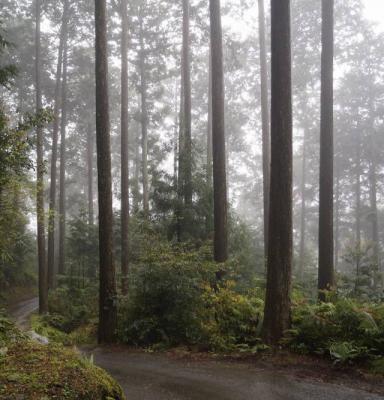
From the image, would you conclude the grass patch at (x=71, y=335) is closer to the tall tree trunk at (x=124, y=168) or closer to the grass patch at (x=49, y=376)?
the tall tree trunk at (x=124, y=168)

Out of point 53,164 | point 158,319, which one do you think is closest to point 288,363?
point 158,319

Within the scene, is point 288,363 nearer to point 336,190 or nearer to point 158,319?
point 158,319

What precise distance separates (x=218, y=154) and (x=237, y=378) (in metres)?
7.88

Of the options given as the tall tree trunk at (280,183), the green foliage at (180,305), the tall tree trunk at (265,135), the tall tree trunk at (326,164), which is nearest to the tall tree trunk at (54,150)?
the tall tree trunk at (265,135)

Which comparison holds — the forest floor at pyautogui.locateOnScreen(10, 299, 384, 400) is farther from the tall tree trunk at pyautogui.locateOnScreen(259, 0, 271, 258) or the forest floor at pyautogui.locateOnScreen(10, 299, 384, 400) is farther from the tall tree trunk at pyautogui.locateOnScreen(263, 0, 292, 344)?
the tall tree trunk at pyautogui.locateOnScreen(259, 0, 271, 258)

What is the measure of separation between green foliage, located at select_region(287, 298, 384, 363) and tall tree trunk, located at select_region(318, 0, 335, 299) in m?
2.56

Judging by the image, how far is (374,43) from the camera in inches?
1084

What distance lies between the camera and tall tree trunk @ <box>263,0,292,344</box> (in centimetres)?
870

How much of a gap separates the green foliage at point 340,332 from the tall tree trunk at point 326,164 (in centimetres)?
256

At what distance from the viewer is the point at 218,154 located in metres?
13.2

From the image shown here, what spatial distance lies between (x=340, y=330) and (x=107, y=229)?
279 inches

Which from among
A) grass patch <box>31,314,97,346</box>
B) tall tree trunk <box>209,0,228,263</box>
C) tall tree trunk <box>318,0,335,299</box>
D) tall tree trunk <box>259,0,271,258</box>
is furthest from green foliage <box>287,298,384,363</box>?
tall tree trunk <box>259,0,271,258</box>

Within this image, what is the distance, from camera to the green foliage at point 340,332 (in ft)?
24.2

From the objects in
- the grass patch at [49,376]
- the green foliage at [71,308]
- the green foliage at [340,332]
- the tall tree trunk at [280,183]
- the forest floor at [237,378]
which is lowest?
the green foliage at [71,308]
